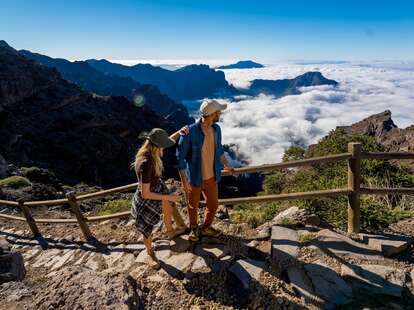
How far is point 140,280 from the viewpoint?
5500 millimetres

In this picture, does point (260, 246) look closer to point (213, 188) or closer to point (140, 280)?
point (213, 188)

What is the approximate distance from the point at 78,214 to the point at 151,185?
3756 millimetres

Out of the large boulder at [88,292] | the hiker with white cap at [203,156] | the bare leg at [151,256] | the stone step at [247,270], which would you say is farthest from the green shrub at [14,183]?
the stone step at [247,270]

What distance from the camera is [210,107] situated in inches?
197

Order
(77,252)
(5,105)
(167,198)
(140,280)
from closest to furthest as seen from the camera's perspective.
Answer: (167,198), (140,280), (77,252), (5,105)

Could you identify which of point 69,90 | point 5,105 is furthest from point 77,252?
point 69,90

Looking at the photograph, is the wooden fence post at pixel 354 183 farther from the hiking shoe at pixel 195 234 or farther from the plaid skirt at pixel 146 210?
the plaid skirt at pixel 146 210

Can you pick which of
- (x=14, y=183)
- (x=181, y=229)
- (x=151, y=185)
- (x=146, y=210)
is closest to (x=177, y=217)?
(x=181, y=229)

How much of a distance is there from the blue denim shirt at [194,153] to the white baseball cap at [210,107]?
26cm

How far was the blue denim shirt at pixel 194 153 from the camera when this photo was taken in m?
5.24

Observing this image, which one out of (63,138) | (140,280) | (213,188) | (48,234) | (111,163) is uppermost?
(213,188)

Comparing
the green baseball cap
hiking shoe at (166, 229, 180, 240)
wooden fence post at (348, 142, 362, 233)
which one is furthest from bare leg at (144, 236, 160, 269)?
wooden fence post at (348, 142, 362, 233)

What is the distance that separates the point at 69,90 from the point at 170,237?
68537 mm

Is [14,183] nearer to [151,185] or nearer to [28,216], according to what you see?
[28,216]
